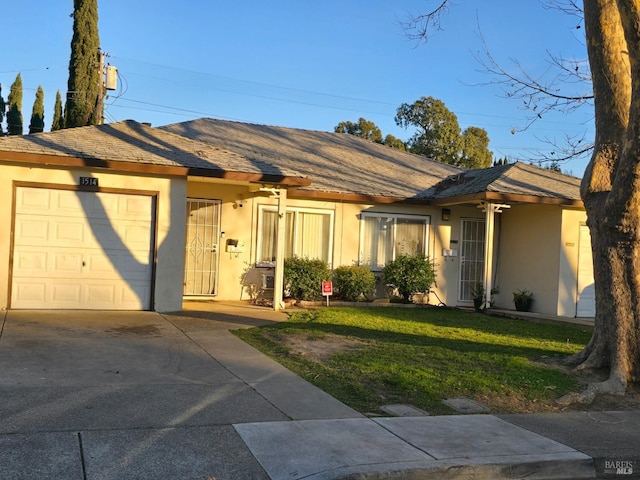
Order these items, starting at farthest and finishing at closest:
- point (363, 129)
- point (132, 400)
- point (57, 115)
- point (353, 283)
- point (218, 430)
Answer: point (363, 129)
point (57, 115)
point (353, 283)
point (132, 400)
point (218, 430)

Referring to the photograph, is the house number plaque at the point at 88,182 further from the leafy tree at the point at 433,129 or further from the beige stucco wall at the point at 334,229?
the leafy tree at the point at 433,129

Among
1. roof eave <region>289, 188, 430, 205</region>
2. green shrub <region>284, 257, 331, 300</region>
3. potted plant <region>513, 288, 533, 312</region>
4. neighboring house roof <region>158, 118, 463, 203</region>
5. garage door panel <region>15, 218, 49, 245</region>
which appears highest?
neighboring house roof <region>158, 118, 463, 203</region>

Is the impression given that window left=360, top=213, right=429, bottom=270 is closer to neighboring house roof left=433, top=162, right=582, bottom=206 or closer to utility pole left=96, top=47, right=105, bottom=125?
neighboring house roof left=433, top=162, right=582, bottom=206

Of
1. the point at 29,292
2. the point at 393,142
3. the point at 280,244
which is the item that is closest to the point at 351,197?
the point at 280,244

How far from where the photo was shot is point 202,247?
14531 millimetres

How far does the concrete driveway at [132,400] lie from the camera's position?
4.49 m

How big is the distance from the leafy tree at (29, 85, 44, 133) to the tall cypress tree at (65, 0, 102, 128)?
44.9 ft

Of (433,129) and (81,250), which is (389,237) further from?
(433,129)

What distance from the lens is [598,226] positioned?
8.25 meters

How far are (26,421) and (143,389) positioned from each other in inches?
57.3

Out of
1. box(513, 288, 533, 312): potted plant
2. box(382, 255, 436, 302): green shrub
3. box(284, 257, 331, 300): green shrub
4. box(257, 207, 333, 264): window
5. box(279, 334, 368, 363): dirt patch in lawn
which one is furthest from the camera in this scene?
box(513, 288, 533, 312): potted plant

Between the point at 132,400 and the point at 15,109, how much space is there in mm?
41791

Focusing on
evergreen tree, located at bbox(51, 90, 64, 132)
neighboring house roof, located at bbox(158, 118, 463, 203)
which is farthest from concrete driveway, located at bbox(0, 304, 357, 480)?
evergreen tree, located at bbox(51, 90, 64, 132)

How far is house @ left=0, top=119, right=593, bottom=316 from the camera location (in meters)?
11.5
